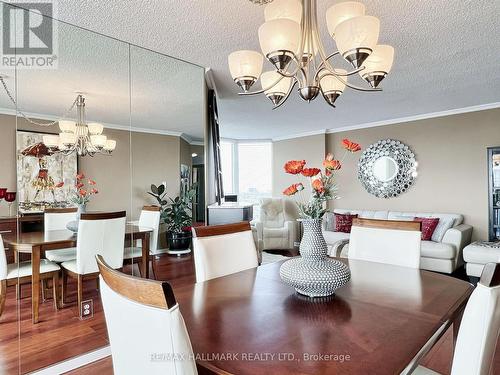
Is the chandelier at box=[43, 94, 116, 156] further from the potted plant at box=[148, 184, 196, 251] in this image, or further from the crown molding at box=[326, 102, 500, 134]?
the crown molding at box=[326, 102, 500, 134]

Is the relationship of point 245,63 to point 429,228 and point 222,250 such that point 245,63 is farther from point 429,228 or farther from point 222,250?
point 429,228

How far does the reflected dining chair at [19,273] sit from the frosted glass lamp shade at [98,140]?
35.2 inches

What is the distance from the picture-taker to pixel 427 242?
4.21m

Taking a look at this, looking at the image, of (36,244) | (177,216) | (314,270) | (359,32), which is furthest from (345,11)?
(36,244)

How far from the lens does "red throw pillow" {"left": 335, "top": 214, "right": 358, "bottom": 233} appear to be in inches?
199

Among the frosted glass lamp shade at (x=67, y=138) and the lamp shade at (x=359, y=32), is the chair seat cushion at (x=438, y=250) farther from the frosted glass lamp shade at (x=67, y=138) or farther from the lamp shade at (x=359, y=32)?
the frosted glass lamp shade at (x=67, y=138)

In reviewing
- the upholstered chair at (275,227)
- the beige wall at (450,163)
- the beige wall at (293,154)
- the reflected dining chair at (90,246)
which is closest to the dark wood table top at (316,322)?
the reflected dining chair at (90,246)

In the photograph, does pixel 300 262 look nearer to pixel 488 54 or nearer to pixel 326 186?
pixel 326 186

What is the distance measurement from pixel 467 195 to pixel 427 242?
44.2 inches

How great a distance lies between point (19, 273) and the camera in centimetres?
201

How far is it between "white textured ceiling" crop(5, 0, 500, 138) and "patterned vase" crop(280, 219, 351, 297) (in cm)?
151

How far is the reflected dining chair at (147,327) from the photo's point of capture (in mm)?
668

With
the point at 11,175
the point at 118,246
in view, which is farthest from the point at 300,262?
the point at 11,175

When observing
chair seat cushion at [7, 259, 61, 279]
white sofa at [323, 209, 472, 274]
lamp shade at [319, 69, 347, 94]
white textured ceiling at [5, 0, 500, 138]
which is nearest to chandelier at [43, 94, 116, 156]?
white textured ceiling at [5, 0, 500, 138]
